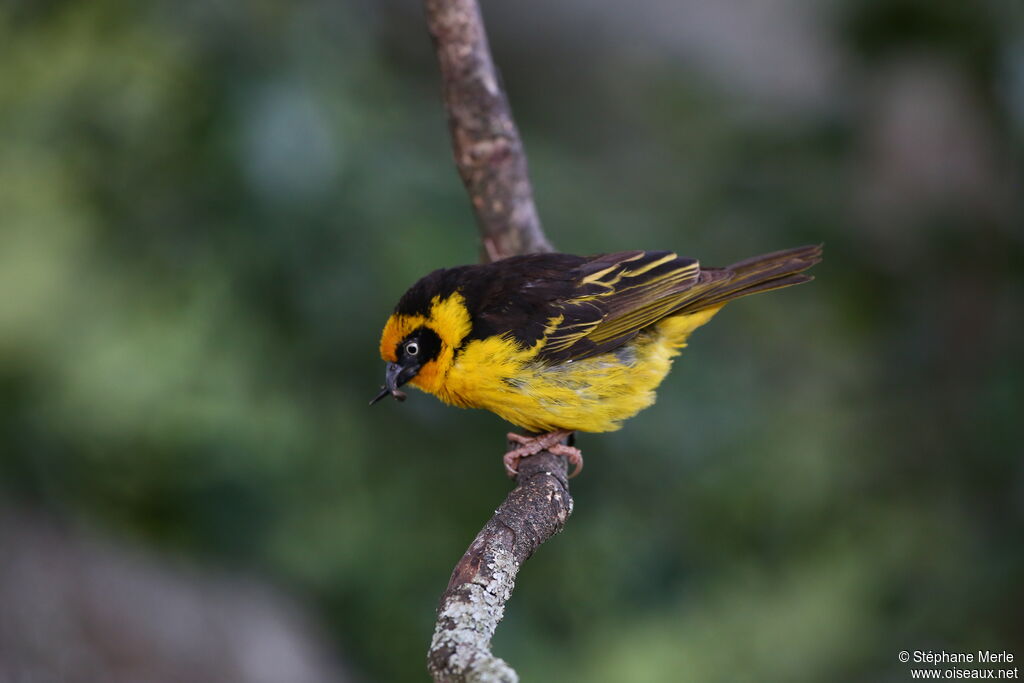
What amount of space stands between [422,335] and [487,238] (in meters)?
0.60

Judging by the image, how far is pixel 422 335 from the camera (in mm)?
3352

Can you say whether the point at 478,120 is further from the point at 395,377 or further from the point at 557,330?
the point at 395,377

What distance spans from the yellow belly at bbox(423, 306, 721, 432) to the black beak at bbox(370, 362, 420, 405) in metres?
0.14

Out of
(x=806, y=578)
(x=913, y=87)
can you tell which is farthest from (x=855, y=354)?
(x=913, y=87)

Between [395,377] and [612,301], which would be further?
[612,301]

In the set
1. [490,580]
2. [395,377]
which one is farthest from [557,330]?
[490,580]

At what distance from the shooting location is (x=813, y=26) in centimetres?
598

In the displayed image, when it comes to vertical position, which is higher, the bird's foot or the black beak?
the black beak

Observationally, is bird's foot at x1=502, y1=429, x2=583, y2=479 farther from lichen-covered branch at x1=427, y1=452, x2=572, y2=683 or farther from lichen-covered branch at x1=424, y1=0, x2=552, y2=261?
lichen-covered branch at x1=424, y1=0, x2=552, y2=261

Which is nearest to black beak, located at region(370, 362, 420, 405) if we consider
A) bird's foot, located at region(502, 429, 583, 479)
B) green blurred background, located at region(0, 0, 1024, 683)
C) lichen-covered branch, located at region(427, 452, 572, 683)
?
green blurred background, located at region(0, 0, 1024, 683)

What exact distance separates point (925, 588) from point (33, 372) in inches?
160

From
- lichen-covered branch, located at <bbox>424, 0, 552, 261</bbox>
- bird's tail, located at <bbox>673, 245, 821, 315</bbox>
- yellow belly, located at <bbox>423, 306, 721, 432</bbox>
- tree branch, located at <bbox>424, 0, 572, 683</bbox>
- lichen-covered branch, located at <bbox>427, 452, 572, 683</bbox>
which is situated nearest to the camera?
lichen-covered branch, located at <bbox>427, 452, 572, 683</bbox>

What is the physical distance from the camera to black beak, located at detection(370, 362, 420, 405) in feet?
11.0

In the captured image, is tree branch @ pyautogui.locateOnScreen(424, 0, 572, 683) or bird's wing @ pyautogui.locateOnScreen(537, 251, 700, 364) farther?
bird's wing @ pyautogui.locateOnScreen(537, 251, 700, 364)
